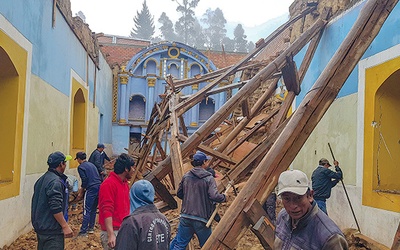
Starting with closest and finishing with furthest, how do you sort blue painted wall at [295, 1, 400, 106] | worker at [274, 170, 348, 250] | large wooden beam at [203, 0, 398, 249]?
worker at [274, 170, 348, 250]
large wooden beam at [203, 0, 398, 249]
blue painted wall at [295, 1, 400, 106]

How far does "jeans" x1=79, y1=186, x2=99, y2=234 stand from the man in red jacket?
2.75 metres

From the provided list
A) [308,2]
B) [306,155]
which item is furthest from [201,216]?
[308,2]

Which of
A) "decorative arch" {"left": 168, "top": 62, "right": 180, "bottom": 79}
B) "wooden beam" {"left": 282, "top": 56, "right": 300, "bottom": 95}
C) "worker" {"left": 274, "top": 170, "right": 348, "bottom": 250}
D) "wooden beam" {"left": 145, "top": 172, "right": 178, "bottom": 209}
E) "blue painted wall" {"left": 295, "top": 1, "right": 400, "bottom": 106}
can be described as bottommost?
"wooden beam" {"left": 145, "top": 172, "right": 178, "bottom": 209}

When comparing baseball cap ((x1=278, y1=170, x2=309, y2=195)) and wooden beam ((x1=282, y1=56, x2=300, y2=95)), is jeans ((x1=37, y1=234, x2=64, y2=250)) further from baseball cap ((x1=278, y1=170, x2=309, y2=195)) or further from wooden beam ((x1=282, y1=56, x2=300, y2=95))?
wooden beam ((x1=282, y1=56, x2=300, y2=95))

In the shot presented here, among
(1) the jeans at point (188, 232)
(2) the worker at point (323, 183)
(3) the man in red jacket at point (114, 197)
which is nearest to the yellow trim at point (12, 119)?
(3) the man in red jacket at point (114, 197)

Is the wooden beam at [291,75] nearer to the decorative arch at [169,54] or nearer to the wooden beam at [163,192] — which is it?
the wooden beam at [163,192]

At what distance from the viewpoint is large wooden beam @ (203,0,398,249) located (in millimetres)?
3527

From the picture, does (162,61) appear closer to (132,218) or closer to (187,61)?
(187,61)

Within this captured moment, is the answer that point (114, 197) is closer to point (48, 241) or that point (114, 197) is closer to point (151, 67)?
point (48, 241)

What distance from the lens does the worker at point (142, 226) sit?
8.51 feet

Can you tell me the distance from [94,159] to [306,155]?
5.13 m

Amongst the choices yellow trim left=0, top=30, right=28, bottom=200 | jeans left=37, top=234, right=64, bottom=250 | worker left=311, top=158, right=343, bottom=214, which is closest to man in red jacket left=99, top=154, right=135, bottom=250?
jeans left=37, top=234, right=64, bottom=250

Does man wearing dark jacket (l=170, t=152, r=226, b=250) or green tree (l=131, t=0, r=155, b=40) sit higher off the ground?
green tree (l=131, t=0, r=155, b=40)

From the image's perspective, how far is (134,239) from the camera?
2.60 m
